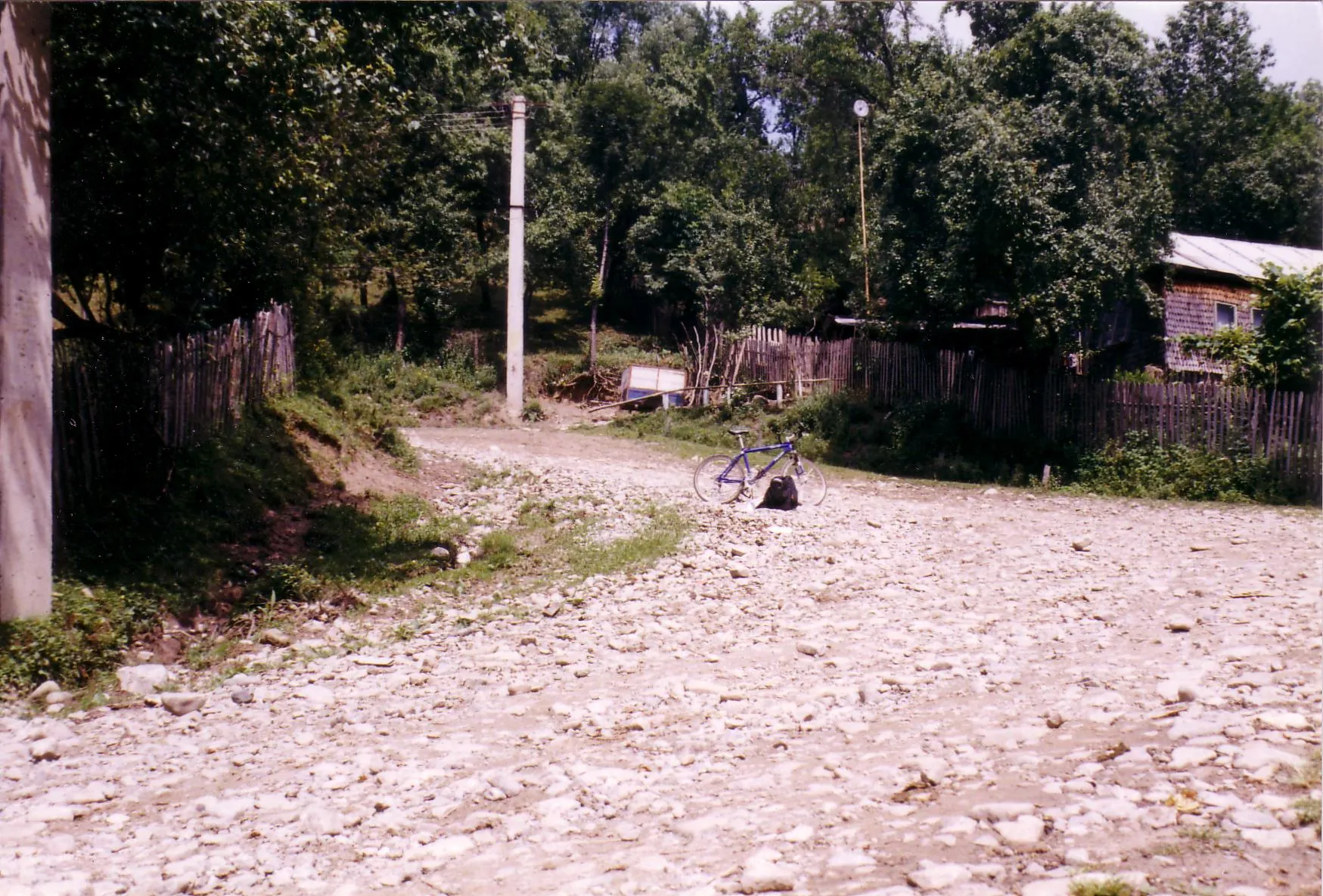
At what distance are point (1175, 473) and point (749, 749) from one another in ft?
44.4

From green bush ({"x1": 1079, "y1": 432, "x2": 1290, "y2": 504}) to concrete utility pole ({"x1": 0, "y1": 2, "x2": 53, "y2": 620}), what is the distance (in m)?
15.1

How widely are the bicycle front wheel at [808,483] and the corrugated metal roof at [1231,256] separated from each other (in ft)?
40.5

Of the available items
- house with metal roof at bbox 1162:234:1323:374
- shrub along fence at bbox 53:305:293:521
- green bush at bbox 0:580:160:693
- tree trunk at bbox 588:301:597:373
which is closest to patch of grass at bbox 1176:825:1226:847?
green bush at bbox 0:580:160:693

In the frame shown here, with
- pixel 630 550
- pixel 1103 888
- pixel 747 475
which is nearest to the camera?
pixel 1103 888

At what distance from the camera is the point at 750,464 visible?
1324cm

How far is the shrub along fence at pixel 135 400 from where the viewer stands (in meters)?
9.02

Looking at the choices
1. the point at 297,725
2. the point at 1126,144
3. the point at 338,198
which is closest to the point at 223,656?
the point at 297,725

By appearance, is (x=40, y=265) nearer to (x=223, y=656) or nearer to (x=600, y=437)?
(x=223, y=656)

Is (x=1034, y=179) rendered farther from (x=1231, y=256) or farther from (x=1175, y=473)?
(x=1231, y=256)

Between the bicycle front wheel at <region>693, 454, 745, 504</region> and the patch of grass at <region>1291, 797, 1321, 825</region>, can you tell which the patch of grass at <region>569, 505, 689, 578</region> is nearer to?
the bicycle front wheel at <region>693, 454, 745, 504</region>

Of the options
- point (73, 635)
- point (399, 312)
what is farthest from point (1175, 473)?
point (399, 312)

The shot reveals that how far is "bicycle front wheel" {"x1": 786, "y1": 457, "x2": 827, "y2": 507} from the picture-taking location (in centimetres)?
1324

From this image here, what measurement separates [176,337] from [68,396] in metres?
1.68

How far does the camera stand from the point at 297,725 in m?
6.56
